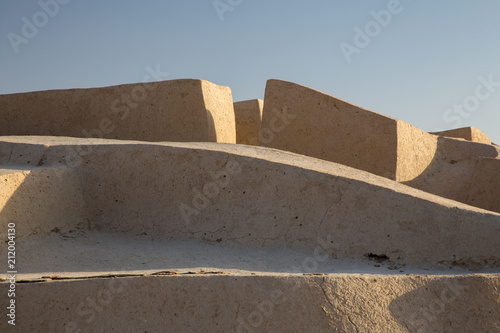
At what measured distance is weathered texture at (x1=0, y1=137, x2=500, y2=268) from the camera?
4.36 meters

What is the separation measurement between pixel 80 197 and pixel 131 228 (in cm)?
57

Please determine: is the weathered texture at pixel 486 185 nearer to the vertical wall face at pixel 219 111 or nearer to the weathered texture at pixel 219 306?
the vertical wall face at pixel 219 111

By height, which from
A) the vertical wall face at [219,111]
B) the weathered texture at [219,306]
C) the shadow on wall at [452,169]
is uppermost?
the vertical wall face at [219,111]

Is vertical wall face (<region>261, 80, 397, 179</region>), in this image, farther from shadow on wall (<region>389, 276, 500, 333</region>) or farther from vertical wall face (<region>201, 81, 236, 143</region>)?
shadow on wall (<region>389, 276, 500, 333</region>)

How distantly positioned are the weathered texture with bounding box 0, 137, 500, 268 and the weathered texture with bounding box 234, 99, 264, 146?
509 centimetres

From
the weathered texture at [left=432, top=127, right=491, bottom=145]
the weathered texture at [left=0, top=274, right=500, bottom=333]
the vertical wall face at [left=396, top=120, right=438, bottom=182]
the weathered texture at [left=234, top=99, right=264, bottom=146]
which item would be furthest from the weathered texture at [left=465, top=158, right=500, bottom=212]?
the weathered texture at [left=432, top=127, right=491, bottom=145]

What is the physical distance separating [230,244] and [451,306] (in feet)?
6.17

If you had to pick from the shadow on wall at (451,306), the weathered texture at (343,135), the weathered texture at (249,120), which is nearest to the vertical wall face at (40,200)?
the shadow on wall at (451,306)

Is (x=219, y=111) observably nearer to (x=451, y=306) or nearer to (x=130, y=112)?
(x=130, y=112)

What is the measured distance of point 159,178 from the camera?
15.9 feet

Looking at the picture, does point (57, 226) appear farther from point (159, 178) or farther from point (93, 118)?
point (93, 118)

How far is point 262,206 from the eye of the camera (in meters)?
4.63

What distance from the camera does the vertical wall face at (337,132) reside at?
24.4 feet

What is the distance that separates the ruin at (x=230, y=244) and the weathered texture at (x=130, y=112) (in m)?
2.09
